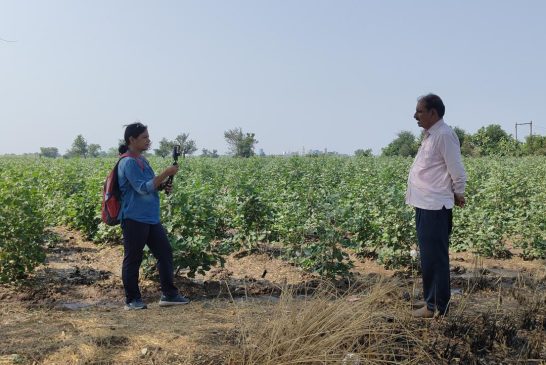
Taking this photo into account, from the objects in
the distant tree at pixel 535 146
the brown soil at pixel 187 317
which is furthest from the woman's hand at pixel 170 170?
the distant tree at pixel 535 146

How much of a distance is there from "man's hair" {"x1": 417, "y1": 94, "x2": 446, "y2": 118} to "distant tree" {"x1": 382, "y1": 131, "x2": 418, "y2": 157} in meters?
54.8

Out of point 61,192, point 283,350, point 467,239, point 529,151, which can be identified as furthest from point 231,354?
point 529,151

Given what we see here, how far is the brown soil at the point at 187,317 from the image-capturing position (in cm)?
351

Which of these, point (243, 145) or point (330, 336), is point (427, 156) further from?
point (243, 145)

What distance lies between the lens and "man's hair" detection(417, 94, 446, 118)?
13.8 ft

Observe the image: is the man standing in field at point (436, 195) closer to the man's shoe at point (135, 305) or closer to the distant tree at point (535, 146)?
the man's shoe at point (135, 305)

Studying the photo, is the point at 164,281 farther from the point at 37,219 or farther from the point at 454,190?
the point at 454,190

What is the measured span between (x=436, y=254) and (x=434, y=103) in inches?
45.5

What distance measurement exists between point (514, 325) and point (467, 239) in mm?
3801

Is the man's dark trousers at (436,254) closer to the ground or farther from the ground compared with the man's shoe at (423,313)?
farther from the ground

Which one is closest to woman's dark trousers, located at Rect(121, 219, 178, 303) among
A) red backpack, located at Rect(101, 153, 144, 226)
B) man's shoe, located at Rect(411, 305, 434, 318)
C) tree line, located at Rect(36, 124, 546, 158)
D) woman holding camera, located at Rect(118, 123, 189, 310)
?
woman holding camera, located at Rect(118, 123, 189, 310)

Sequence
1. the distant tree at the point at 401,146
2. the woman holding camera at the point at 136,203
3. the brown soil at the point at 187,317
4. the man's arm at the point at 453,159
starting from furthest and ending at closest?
the distant tree at the point at 401,146 → the woman holding camera at the point at 136,203 → the man's arm at the point at 453,159 → the brown soil at the point at 187,317

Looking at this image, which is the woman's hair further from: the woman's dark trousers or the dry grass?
the dry grass

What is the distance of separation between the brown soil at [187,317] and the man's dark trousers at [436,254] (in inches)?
6.6
